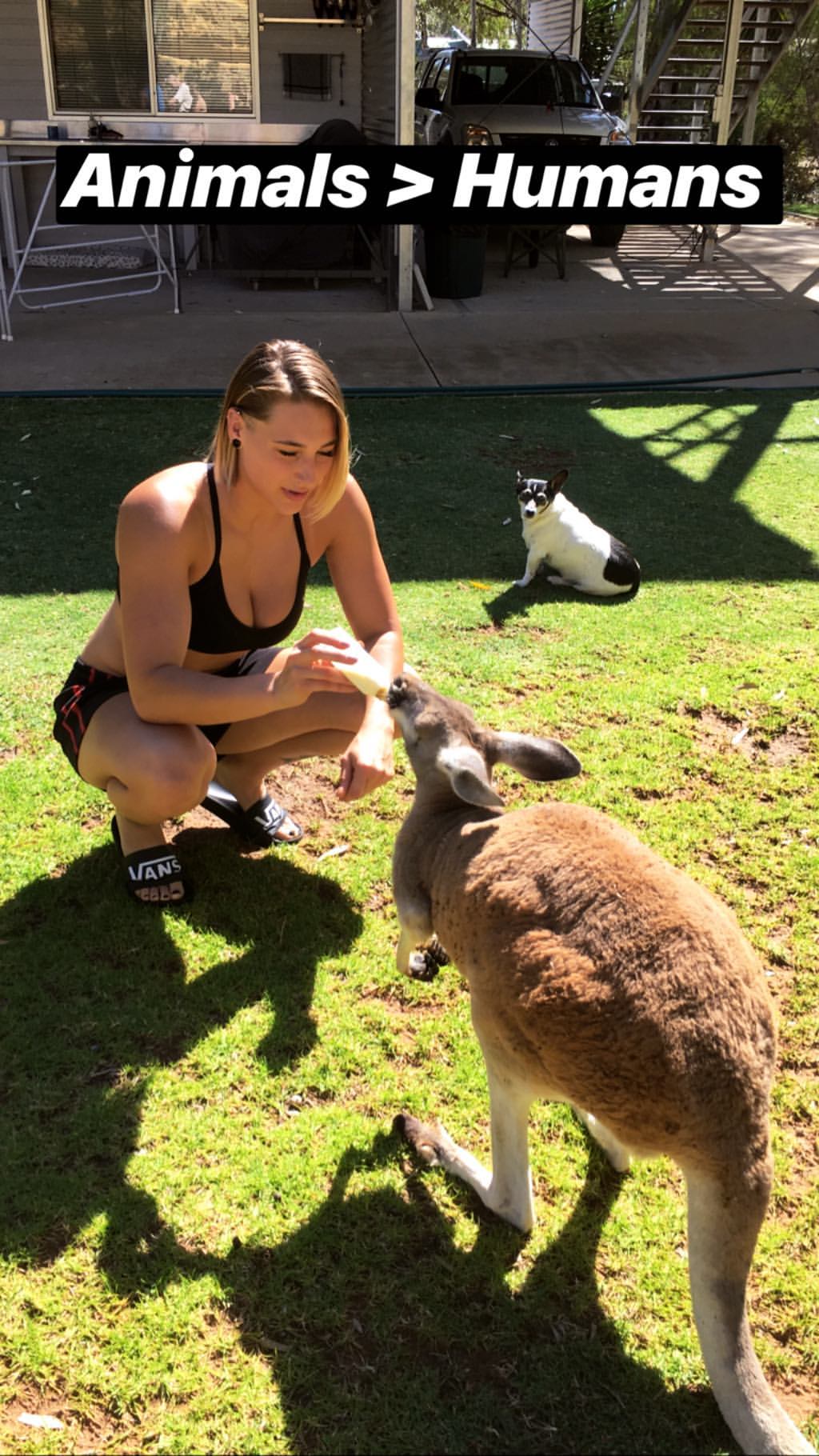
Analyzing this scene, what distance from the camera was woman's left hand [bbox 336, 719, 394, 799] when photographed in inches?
114

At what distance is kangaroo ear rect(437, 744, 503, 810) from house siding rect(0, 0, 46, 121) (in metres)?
13.1

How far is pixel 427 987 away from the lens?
310cm

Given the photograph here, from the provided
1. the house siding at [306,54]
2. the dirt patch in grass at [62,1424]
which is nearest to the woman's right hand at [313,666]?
the dirt patch in grass at [62,1424]

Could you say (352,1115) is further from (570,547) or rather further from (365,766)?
(570,547)

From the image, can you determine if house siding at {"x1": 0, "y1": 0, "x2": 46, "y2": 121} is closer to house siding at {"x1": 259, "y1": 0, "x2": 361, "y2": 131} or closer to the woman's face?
house siding at {"x1": 259, "y1": 0, "x2": 361, "y2": 131}

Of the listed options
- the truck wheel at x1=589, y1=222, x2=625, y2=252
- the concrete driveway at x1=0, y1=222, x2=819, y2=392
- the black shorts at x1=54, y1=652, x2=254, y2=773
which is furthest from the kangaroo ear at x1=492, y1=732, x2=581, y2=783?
the truck wheel at x1=589, y1=222, x2=625, y2=252

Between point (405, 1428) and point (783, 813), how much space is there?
244 centimetres

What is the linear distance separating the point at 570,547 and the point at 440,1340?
3.85m

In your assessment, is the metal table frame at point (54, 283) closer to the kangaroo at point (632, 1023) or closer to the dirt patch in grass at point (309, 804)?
the dirt patch in grass at point (309, 804)

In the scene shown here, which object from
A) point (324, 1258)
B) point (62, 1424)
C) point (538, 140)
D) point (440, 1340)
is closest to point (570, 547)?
point (324, 1258)

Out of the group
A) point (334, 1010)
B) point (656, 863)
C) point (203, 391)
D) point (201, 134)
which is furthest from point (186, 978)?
point (201, 134)

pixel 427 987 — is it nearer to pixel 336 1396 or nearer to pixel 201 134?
pixel 336 1396

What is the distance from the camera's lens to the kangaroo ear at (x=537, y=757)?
2559 mm

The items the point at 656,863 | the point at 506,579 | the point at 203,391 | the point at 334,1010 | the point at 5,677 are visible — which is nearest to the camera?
the point at 656,863
